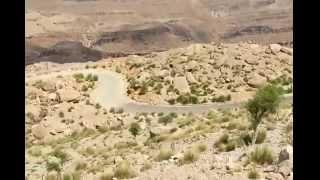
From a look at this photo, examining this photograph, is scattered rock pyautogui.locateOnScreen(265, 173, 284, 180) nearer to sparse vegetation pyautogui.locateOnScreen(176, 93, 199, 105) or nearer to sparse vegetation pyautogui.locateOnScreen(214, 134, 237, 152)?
sparse vegetation pyautogui.locateOnScreen(214, 134, 237, 152)

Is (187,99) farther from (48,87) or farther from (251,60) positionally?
(48,87)

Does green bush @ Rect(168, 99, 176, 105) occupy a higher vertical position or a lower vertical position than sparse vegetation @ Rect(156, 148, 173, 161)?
higher

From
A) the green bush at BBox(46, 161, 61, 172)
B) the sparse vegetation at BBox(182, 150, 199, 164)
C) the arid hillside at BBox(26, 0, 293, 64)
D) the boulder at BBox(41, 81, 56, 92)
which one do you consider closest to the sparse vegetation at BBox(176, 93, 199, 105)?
A: the boulder at BBox(41, 81, 56, 92)

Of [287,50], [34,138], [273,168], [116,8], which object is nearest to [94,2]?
[116,8]

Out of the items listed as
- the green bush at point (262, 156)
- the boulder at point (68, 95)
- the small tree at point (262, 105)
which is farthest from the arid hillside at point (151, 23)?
the green bush at point (262, 156)

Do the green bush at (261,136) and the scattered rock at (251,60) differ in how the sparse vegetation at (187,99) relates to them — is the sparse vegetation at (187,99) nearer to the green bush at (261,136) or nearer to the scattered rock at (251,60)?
the scattered rock at (251,60)

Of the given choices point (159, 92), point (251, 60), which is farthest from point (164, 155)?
point (251, 60)
